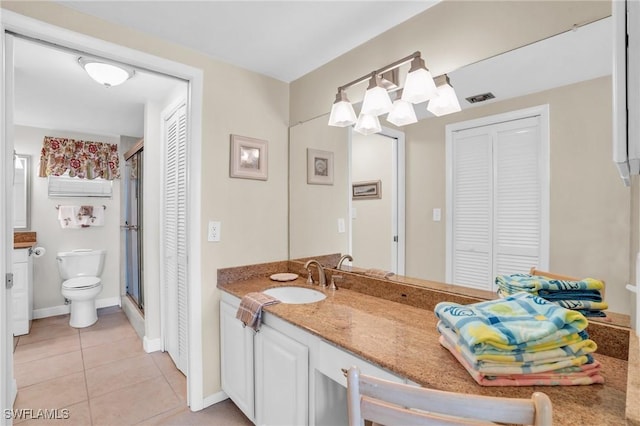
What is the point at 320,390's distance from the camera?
130 centimetres

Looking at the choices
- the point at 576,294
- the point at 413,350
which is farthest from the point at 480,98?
the point at 413,350

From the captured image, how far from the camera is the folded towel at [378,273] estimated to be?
1.75 meters

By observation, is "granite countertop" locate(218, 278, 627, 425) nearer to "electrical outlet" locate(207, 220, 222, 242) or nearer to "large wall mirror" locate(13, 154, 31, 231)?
"electrical outlet" locate(207, 220, 222, 242)

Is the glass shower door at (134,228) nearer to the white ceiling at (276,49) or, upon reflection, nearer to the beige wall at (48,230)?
the beige wall at (48,230)

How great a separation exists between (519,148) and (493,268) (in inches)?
19.7

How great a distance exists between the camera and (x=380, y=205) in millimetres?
1812

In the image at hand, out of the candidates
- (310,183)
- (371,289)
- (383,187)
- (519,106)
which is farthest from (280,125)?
(519,106)

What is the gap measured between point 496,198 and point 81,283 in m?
4.00

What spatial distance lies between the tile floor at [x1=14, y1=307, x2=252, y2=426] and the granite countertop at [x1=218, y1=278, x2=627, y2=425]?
91 centimetres

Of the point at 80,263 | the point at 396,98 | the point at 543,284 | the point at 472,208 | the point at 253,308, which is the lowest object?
the point at 80,263

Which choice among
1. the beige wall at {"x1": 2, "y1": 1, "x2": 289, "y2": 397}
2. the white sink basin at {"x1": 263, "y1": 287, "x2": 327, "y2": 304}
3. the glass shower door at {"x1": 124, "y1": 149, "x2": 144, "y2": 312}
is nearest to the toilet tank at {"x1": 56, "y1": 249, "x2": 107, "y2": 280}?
the glass shower door at {"x1": 124, "y1": 149, "x2": 144, "y2": 312}

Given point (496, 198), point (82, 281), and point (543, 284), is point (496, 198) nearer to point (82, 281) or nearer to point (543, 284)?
point (543, 284)

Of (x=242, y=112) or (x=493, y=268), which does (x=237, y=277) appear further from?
(x=493, y=268)

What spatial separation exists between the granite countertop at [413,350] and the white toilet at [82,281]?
2.47 metres
